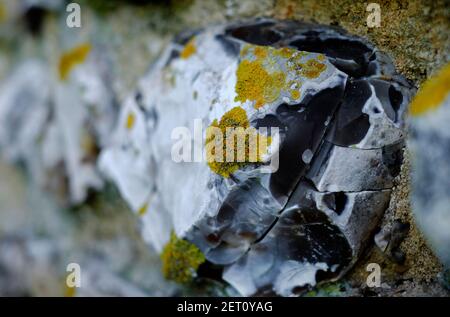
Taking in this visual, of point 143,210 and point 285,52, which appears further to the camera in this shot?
point 143,210

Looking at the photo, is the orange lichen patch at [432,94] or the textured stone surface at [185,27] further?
the textured stone surface at [185,27]

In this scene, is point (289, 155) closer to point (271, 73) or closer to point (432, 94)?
point (271, 73)

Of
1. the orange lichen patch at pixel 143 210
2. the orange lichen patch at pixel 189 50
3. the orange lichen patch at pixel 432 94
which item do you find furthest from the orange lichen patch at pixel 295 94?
the orange lichen patch at pixel 143 210

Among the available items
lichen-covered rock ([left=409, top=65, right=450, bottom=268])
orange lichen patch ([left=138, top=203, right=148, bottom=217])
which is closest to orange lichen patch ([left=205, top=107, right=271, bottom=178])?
lichen-covered rock ([left=409, top=65, right=450, bottom=268])

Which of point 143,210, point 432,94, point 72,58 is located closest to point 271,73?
point 432,94

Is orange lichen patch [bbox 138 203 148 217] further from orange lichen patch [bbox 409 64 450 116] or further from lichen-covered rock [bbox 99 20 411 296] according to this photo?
orange lichen patch [bbox 409 64 450 116]

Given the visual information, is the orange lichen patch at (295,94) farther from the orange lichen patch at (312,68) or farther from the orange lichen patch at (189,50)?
the orange lichen patch at (189,50)
